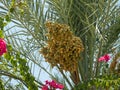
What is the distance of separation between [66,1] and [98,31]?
456 millimetres

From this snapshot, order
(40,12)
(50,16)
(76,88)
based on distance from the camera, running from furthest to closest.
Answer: (50,16) → (40,12) → (76,88)

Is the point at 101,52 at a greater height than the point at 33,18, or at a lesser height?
lesser

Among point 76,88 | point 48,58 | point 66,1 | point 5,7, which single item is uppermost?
point 5,7

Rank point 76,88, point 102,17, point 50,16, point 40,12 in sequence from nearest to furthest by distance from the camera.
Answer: point 76,88
point 102,17
point 40,12
point 50,16

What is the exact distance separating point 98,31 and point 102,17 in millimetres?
169

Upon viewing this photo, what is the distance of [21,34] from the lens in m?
3.90

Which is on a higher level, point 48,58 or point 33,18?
point 33,18

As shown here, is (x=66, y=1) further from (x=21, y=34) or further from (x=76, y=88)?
(x=76, y=88)

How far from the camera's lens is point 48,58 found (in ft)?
10.5

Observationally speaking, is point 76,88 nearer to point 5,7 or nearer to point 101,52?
point 101,52

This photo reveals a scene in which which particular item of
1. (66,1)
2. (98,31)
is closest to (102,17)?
(98,31)

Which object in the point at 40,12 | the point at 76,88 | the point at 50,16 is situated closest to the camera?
the point at 76,88

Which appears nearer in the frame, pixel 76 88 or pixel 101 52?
pixel 76 88

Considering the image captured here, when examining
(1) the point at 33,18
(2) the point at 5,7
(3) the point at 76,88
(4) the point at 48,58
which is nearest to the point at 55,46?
(4) the point at 48,58
